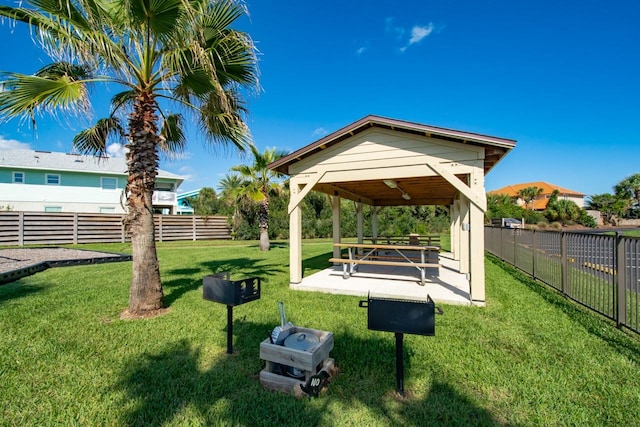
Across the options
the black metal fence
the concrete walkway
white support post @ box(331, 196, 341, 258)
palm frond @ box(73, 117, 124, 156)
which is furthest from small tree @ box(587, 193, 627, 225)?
palm frond @ box(73, 117, 124, 156)

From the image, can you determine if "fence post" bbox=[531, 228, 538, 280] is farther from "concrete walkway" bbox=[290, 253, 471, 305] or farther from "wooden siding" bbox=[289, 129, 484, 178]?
"wooden siding" bbox=[289, 129, 484, 178]

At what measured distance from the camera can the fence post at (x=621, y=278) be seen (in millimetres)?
4074

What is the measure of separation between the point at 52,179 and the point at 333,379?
26.9 meters

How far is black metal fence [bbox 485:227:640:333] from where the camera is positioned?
4062mm

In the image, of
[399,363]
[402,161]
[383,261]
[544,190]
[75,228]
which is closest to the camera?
[399,363]

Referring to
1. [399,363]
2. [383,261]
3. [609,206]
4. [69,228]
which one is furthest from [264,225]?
[609,206]

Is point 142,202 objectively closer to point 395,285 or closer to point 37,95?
point 37,95

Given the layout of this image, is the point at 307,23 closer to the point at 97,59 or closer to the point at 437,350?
the point at 97,59

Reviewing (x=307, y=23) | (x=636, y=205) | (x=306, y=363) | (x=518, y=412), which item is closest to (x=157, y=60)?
(x=306, y=363)

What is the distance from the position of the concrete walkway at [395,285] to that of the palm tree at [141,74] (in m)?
3.48

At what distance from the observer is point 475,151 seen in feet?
18.2

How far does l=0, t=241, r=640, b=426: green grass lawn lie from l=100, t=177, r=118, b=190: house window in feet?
69.3

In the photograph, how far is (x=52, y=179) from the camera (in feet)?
70.1

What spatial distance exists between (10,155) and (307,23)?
23.4m
